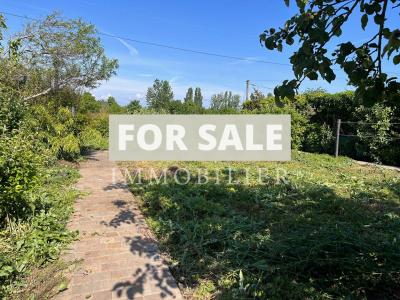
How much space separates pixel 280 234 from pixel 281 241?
0.46 m

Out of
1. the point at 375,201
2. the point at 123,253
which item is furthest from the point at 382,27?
the point at 375,201

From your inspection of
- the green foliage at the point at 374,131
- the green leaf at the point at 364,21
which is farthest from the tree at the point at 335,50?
the green foliage at the point at 374,131

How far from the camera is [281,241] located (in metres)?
3.41

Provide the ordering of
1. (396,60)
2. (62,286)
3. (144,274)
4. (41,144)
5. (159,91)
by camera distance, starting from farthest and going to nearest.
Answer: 1. (159,91)
2. (41,144)
3. (144,274)
4. (62,286)
5. (396,60)

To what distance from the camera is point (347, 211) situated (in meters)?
4.73

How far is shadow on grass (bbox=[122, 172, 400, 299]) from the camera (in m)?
2.85

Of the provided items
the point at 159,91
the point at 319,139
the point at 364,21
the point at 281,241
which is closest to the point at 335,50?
the point at 364,21

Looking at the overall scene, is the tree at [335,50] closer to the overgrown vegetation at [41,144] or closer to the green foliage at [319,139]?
the overgrown vegetation at [41,144]

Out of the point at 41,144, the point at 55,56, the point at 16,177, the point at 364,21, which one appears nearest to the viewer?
the point at 364,21

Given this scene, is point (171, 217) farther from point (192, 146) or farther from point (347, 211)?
point (192, 146)

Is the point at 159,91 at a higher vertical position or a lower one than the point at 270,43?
higher

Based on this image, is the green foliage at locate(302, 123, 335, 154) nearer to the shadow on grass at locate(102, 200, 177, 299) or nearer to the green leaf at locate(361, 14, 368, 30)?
the shadow on grass at locate(102, 200, 177, 299)

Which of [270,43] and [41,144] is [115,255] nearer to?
[270,43]

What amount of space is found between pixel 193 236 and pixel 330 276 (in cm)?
161
